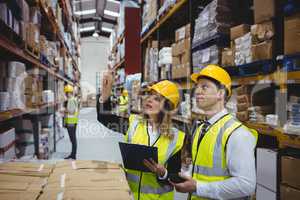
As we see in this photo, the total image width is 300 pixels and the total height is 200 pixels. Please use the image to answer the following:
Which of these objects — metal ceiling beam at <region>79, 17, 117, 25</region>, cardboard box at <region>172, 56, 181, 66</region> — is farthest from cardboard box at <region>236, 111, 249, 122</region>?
metal ceiling beam at <region>79, 17, 117, 25</region>

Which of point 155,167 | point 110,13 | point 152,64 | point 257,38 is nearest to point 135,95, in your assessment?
point 152,64

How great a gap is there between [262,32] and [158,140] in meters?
1.19

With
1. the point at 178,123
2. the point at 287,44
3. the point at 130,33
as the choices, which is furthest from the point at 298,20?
the point at 130,33

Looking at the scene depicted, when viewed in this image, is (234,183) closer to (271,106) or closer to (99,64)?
(271,106)

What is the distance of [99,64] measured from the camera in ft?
96.2

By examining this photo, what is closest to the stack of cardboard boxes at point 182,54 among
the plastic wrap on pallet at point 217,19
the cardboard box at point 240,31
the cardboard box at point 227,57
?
the plastic wrap on pallet at point 217,19

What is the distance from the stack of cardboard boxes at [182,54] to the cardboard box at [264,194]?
5.93 feet

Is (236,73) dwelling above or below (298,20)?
below

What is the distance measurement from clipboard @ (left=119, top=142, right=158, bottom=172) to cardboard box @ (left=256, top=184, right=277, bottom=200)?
3.21 feet

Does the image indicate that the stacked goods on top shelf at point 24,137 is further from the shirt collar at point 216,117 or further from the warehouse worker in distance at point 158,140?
the shirt collar at point 216,117

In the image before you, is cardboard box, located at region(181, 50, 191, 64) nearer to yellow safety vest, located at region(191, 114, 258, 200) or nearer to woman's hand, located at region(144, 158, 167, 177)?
yellow safety vest, located at region(191, 114, 258, 200)

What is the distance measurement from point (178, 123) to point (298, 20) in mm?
2934

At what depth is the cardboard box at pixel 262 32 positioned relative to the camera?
249 cm

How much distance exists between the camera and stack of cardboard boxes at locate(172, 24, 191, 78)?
13.3ft
